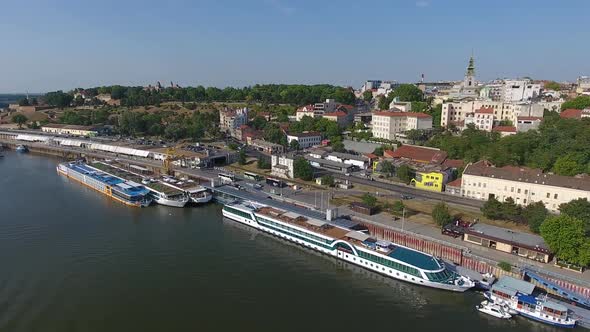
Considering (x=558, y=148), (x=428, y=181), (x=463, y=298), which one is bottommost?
(x=463, y=298)

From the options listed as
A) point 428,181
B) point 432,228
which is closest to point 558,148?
point 428,181

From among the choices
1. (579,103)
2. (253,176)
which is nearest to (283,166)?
(253,176)

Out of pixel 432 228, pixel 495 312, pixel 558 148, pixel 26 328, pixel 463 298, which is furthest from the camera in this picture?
pixel 558 148

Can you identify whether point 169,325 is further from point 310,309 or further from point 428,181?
point 428,181

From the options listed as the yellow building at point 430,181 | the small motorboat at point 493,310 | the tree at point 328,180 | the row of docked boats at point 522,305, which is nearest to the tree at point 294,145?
the tree at point 328,180

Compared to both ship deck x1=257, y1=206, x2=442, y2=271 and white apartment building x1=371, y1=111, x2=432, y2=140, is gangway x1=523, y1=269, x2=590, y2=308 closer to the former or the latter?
ship deck x1=257, y1=206, x2=442, y2=271

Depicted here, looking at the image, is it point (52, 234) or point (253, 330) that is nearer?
point (253, 330)

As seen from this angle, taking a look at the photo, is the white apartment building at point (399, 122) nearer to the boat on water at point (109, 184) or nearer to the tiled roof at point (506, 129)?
the tiled roof at point (506, 129)
